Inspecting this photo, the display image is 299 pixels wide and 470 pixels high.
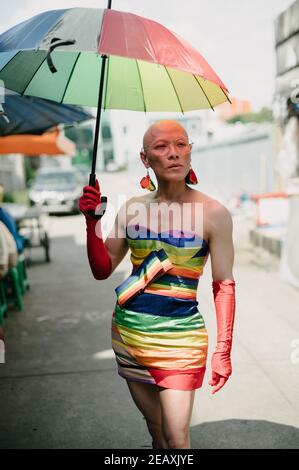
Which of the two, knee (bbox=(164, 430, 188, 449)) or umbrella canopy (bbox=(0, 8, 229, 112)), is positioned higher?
umbrella canopy (bbox=(0, 8, 229, 112))

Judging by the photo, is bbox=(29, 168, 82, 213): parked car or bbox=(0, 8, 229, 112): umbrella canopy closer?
bbox=(0, 8, 229, 112): umbrella canopy

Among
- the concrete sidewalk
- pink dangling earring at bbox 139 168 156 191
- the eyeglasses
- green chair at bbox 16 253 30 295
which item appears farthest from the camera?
green chair at bbox 16 253 30 295

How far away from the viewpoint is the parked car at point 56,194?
19.4 m

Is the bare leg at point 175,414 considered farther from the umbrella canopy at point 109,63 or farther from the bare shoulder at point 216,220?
the umbrella canopy at point 109,63

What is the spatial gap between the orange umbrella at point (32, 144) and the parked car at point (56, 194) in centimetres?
1023

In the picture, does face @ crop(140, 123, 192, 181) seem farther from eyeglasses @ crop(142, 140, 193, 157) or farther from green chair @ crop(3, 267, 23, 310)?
green chair @ crop(3, 267, 23, 310)

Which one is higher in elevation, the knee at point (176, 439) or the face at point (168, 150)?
the face at point (168, 150)

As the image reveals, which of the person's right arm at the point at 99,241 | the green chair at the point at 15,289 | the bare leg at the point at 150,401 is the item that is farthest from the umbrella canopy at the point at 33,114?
the bare leg at the point at 150,401

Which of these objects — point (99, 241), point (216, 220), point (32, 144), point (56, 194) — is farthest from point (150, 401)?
point (56, 194)

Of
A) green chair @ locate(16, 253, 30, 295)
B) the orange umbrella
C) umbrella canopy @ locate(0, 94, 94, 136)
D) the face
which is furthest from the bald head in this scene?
the orange umbrella

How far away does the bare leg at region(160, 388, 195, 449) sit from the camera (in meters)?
2.35

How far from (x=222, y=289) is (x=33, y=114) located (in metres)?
4.10

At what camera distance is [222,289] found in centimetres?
241

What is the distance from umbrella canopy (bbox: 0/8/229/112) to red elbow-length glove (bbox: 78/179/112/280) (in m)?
0.62
